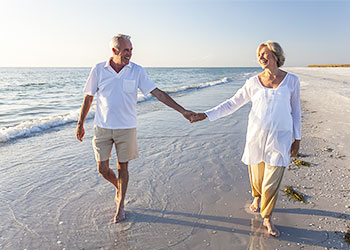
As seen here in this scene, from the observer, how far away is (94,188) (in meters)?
4.29

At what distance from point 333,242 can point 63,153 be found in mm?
5300

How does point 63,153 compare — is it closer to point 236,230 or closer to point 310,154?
point 236,230

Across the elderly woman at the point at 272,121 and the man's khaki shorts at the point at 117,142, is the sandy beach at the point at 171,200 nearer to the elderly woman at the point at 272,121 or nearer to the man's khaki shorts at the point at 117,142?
the elderly woman at the point at 272,121

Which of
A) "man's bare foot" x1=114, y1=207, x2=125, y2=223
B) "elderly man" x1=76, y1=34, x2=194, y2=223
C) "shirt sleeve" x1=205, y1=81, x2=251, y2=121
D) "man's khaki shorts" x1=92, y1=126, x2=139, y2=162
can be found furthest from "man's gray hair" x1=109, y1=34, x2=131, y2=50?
"man's bare foot" x1=114, y1=207, x2=125, y2=223

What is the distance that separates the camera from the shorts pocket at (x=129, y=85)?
319 cm

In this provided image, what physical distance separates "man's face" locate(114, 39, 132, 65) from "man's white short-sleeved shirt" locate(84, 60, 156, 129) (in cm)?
7

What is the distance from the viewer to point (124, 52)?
3162 millimetres

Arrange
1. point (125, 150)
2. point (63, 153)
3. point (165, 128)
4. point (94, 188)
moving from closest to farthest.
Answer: point (125, 150) → point (94, 188) → point (63, 153) → point (165, 128)

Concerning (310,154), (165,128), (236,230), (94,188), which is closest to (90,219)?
(94,188)

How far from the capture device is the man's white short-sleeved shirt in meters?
3.18

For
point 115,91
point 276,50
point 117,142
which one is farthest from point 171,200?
point 276,50

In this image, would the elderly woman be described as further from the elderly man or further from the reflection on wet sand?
the elderly man

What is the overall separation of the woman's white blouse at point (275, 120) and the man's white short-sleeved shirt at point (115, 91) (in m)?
1.41

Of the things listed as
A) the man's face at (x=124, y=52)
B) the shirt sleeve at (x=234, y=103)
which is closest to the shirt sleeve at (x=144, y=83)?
the man's face at (x=124, y=52)
